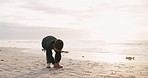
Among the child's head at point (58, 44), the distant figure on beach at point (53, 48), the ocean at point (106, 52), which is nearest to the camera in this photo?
the child's head at point (58, 44)

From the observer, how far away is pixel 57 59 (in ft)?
40.1

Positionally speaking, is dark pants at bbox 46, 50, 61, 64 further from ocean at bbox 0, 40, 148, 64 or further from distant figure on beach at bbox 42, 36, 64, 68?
ocean at bbox 0, 40, 148, 64

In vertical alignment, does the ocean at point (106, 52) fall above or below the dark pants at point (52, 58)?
below

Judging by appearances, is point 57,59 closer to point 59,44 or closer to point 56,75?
point 59,44

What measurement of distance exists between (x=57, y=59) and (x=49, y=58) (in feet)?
1.17

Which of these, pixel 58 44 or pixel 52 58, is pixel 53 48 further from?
pixel 58 44

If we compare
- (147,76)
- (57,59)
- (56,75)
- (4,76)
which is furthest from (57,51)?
(147,76)

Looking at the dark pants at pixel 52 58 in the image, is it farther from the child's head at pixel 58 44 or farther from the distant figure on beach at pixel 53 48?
the child's head at pixel 58 44

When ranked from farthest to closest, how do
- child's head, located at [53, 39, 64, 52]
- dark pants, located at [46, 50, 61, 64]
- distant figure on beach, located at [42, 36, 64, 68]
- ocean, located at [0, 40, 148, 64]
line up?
ocean, located at [0, 40, 148, 64]
dark pants, located at [46, 50, 61, 64]
distant figure on beach, located at [42, 36, 64, 68]
child's head, located at [53, 39, 64, 52]

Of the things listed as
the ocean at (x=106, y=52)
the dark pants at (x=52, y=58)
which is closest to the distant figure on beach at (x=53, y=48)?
the dark pants at (x=52, y=58)

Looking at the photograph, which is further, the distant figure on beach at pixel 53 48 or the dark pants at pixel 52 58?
the dark pants at pixel 52 58

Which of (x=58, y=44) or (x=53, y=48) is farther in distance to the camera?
(x=53, y=48)

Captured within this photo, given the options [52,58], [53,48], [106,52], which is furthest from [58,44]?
[106,52]

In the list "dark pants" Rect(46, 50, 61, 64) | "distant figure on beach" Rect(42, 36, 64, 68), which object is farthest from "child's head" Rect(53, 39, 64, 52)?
"dark pants" Rect(46, 50, 61, 64)
